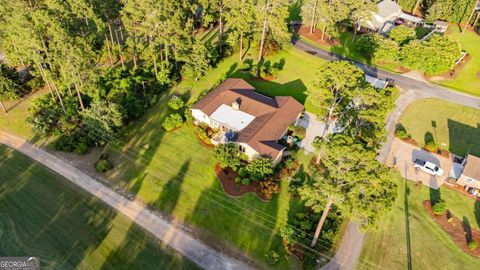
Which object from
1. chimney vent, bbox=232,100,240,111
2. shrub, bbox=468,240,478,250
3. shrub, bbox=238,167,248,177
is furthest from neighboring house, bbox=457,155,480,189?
chimney vent, bbox=232,100,240,111

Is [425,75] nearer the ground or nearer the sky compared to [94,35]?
nearer the sky

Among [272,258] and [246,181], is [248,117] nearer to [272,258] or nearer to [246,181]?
[246,181]

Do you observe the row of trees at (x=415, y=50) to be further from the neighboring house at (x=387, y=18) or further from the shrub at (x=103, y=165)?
the shrub at (x=103, y=165)

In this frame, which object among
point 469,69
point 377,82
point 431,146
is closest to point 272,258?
point 431,146

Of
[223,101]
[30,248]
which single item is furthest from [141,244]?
[223,101]

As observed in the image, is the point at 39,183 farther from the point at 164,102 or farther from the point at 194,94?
the point at 194,94

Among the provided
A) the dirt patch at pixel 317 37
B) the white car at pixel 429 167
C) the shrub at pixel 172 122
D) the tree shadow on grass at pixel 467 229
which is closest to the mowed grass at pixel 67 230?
the shrub at pixel 172 122
